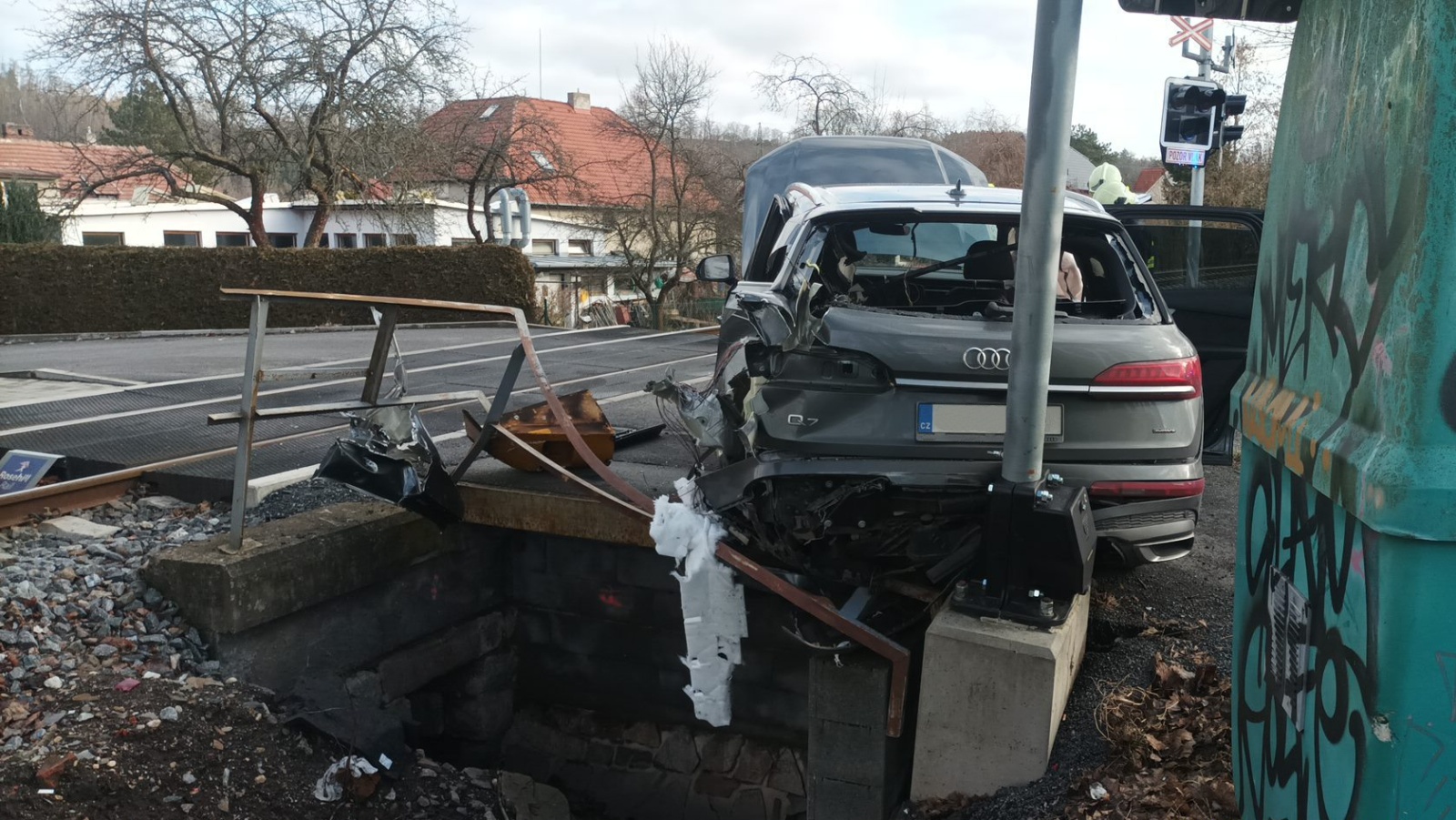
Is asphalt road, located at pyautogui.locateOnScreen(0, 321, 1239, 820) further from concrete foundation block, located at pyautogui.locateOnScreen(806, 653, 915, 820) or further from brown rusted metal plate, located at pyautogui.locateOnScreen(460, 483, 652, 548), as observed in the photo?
brown rusted metal plate, located at pyautogui.locateOnScreen(460, 483, 652, 548)

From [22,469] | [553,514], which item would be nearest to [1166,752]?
[553,514]

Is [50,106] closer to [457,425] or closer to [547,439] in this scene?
[457,425]

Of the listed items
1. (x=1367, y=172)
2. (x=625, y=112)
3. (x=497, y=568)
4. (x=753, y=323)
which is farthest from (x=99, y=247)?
(x=1367, y=172)

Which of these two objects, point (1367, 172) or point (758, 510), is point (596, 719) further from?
point (1367, 172)

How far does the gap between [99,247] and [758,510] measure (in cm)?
2231

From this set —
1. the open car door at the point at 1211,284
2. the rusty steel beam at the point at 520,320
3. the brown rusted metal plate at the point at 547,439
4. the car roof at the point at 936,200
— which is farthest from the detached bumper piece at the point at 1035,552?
the open car door at the point at 1211,284

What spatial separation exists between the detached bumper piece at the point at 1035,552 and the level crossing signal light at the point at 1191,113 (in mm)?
8157

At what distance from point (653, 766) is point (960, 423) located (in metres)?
3.29

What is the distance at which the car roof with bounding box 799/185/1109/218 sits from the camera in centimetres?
457

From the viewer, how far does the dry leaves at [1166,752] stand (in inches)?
131

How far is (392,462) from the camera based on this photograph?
4871 mm

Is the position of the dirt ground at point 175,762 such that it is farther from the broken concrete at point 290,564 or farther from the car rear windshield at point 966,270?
the car rear windshield at point 966,270

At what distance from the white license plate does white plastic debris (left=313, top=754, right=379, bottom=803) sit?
2.83m

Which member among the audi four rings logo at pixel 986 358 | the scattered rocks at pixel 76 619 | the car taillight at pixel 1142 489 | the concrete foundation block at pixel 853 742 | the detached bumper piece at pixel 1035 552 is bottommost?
the concrete foundation block at pixel 853 742
